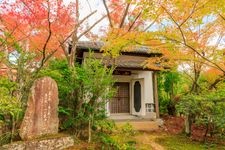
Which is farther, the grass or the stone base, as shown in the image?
the grass

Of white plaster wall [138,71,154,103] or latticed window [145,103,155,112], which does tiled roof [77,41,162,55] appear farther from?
latticed window [145,103,155,112]

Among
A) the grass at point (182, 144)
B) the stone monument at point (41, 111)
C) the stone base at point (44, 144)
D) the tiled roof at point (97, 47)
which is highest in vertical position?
the tiled roof at point (97, 47)

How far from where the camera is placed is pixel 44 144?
9.98m

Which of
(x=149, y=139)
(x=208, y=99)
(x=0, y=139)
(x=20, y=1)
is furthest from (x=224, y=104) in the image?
(x=20, y=1)

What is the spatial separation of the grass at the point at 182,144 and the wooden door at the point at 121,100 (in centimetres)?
505

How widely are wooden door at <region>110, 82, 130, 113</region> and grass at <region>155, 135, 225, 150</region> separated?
5045 millimetres

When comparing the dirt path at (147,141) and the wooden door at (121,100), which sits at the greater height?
the wooden door at (121,100)

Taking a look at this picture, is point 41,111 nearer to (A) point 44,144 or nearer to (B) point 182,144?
(A) point 44,144

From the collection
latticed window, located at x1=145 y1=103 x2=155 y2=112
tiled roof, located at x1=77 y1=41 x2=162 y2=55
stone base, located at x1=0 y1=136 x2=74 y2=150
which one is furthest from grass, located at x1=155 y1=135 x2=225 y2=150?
tiled roof, located at x1=77 y1=41 x2=162 y2=55

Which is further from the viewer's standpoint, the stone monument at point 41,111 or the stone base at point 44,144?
the stone monument at point 41,111

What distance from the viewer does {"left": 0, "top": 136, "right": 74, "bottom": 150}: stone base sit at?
9547 millimetres

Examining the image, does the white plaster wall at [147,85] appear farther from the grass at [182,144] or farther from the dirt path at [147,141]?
the grass at [182,144]

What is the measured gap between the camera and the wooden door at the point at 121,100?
1825 centimetres

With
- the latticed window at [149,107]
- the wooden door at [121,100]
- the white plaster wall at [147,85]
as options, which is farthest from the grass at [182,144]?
the wooden door at [121,100]
